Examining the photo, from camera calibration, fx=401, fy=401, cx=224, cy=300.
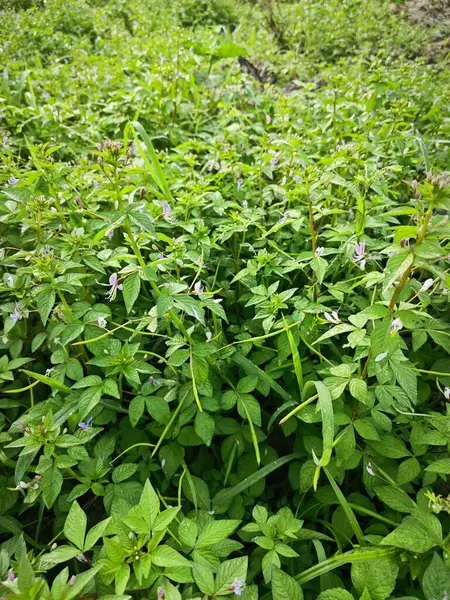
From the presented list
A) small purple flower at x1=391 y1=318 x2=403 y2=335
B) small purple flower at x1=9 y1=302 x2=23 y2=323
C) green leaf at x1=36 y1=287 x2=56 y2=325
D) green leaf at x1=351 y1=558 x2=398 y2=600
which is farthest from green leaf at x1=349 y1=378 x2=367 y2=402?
small purple flower at x1=9 y1=302 x2=23 y2=323

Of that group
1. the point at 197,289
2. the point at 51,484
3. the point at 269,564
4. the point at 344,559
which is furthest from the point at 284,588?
the point at 197,289

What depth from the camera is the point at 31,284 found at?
159 centimetres

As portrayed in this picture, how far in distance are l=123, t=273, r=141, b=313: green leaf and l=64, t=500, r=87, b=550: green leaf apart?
0.61 metres

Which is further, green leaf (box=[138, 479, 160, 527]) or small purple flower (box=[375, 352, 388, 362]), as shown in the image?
small purple flower (box=[375, 352, 388, 362])

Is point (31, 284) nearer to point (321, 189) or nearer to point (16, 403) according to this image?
point (16, 403)

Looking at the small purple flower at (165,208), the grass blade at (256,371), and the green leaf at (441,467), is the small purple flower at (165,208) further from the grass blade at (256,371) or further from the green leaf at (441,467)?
the green leaf at (441,467)

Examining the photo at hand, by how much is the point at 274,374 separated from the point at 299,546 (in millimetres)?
593

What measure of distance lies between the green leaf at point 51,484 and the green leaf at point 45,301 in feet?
1.63

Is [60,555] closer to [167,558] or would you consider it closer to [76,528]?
[76,528]

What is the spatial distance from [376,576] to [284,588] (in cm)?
26

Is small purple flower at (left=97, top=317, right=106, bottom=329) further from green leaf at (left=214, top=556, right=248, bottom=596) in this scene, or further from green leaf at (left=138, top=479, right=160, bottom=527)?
green leaf at (left=214, top=556, right=248, bottom=596)

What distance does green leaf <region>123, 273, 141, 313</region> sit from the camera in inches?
51.1

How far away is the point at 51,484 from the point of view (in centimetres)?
Answer: 125

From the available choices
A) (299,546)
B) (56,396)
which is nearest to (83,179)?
(56,396)
